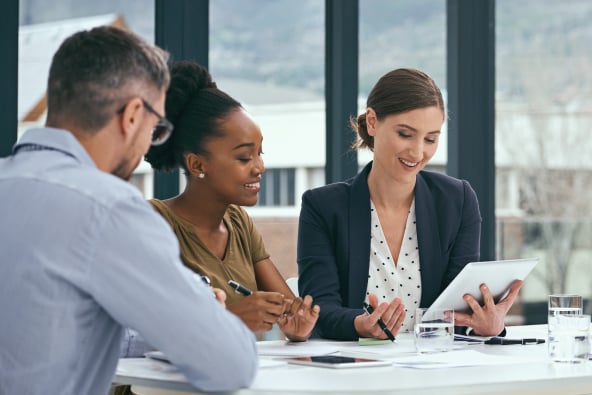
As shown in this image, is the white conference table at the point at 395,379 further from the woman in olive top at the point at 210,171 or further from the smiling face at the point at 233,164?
the smiling face at the point at 233,164

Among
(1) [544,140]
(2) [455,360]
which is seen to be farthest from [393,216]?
(1) [544,140]

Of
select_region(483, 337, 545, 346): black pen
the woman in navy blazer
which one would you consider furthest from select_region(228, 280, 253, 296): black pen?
select_region(483, 337, 545, 346): black pen

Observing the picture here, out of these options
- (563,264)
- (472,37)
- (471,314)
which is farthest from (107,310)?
(563,264)

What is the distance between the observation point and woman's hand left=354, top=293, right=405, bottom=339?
2262 mm

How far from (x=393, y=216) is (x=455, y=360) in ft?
2.88

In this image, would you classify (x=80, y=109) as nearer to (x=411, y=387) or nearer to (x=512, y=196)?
(x=411, y=387)

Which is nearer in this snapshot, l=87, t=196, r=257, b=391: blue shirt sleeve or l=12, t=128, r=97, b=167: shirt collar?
l=87, t=196, r=257, b=391: blue shirt sleeve

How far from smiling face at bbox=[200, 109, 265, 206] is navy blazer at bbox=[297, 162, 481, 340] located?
0.27m

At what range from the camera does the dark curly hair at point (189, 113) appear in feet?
8.24

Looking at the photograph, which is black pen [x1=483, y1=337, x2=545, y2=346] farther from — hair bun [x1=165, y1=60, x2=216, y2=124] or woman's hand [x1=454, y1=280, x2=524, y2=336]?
hair bun [x1=165, y1=60, x2=216, y2=124]

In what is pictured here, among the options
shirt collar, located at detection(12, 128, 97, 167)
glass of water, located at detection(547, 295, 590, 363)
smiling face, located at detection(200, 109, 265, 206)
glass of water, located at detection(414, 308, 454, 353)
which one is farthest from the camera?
smiling face, located at detection(200, 109, 265, 206)

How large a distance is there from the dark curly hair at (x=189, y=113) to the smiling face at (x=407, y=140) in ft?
1.52

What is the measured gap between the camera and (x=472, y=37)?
165 inches

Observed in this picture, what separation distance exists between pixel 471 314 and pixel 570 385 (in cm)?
67
